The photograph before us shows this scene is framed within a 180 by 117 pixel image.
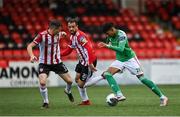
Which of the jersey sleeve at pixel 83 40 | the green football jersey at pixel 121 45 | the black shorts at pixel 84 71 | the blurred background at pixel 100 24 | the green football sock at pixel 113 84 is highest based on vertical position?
the blurred background at pixel 100 24

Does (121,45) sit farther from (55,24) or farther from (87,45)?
(55,24)

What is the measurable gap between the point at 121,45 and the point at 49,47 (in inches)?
61.4

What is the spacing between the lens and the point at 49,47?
13.7m

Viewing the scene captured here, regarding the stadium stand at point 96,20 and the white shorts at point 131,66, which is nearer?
the white shorts at point 131,66

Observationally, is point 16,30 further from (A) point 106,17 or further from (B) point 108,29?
(B) point 108,29

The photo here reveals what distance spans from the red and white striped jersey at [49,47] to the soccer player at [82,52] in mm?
424

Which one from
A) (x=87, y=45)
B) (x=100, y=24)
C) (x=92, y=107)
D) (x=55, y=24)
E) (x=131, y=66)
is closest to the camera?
(x=55, y=24)

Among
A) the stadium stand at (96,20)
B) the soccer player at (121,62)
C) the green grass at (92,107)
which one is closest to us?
the green grass at (92,107)

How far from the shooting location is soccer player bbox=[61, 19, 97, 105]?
14.0 metres

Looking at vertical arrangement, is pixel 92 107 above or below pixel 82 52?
below

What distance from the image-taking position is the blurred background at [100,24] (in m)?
23.4

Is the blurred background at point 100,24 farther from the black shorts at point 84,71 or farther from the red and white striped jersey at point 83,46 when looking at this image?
the red and white striped jersey at point 83,46

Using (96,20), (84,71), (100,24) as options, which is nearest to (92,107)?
(84,71)

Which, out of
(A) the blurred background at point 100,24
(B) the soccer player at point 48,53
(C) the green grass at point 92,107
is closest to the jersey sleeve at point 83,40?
(B) the soccer player at point 48,53
